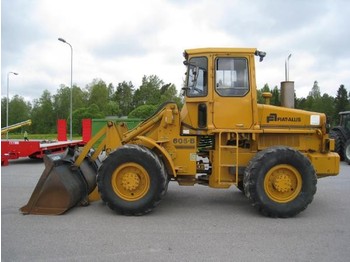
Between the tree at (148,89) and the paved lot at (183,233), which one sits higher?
the tree at (148,89)

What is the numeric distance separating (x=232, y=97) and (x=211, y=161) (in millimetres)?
1326

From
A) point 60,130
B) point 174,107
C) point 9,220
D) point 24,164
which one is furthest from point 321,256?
point 60,130

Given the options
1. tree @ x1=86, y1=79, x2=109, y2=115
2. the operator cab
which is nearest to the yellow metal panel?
the operator cab

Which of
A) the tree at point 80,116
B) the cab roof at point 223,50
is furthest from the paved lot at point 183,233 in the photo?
the tree at point 80,116

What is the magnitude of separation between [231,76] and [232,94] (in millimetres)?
349

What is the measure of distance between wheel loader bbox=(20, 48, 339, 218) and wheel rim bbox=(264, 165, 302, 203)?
18 mm

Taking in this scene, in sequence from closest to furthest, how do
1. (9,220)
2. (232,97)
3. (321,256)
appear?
(321,256), (9,220), (232,97)

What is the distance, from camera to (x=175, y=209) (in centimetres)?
779

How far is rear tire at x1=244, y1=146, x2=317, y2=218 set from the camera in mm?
7102

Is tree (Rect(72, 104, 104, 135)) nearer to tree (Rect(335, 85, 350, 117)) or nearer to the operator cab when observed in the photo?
tree (Rect(335, 85, 350, 117))

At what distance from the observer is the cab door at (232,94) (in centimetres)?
758

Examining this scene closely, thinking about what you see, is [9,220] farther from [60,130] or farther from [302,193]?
[60,130]

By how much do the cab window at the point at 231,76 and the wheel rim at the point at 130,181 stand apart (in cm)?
214

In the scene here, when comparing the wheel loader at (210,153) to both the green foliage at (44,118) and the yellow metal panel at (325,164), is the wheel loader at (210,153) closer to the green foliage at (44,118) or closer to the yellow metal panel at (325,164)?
the yellow metal panel at (325,164)
